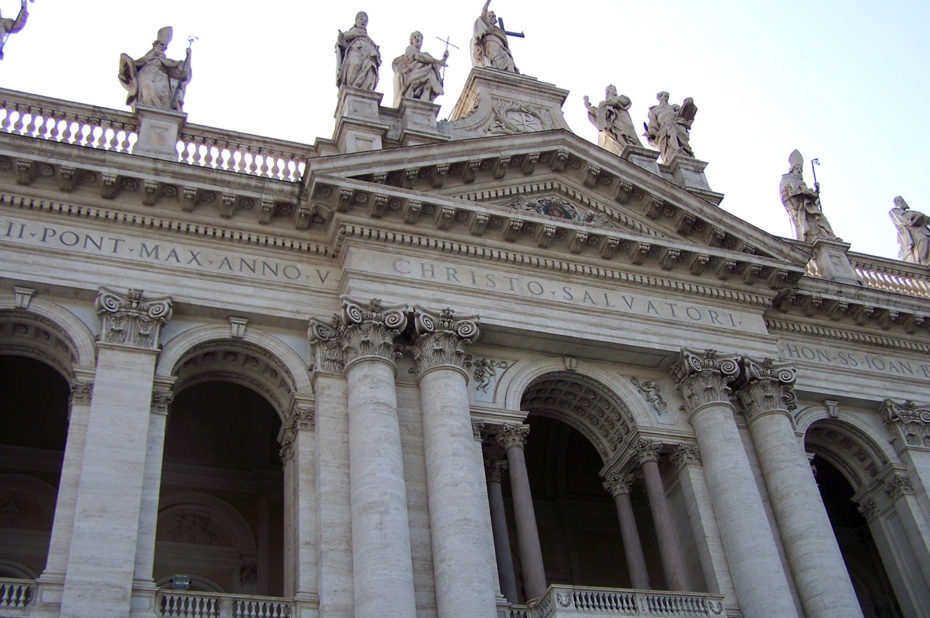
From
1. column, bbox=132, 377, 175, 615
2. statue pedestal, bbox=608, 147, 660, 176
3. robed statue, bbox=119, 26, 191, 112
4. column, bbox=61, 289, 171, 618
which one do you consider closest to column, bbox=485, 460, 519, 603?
column, bbox=132, 377, 175, 615

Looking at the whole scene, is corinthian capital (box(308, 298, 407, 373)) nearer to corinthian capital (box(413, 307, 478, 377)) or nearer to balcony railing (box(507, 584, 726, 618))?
corinthian capital (box(413, 307, 478, 377))

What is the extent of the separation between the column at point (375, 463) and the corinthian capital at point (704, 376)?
17.0ft

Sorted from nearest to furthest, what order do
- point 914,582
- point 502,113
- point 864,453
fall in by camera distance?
point 914,582, point 864,453, point 502,113

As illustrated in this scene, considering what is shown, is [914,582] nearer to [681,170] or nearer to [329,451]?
[681,170]

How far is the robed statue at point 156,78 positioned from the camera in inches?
760

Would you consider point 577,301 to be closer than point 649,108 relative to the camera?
Yes

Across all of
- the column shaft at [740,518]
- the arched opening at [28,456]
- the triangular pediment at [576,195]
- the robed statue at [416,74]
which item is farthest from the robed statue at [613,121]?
the arched opening at [28,456]

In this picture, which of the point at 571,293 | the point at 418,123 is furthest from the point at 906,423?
the point at 418,123

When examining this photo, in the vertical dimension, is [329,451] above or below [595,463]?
below

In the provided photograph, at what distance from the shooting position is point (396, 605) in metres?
14.3

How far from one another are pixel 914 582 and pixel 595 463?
7.11 metres

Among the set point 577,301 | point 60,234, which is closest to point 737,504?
point 577,301

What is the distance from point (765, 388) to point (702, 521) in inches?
116

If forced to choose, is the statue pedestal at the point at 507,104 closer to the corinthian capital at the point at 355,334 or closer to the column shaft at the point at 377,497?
the corinthian capital at the point at 355,334
